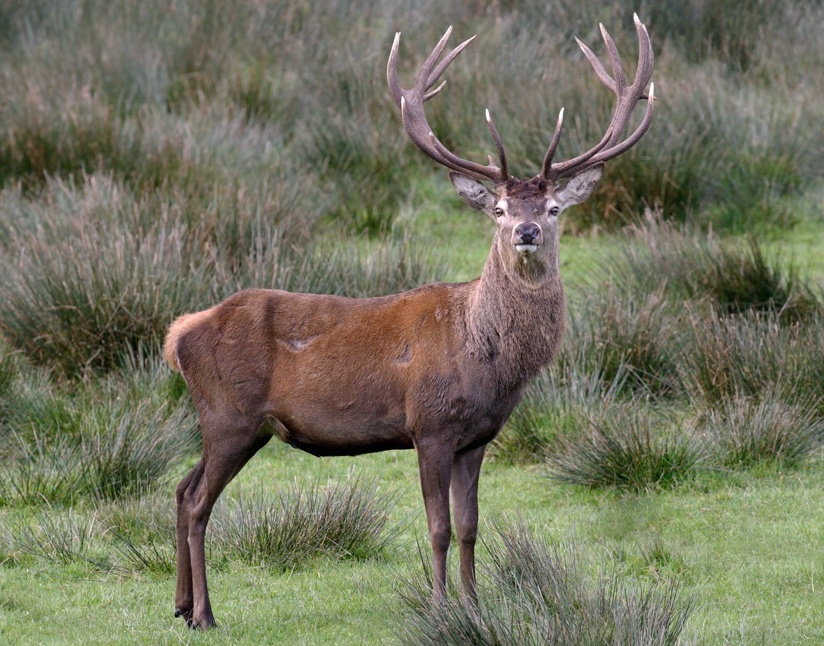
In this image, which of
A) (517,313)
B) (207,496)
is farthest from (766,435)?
(207,496)

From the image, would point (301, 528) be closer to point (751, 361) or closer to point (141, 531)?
point (141, 531)

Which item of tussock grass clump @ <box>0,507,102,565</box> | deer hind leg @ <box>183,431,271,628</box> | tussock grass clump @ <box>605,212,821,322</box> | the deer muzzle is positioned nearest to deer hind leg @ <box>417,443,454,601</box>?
deer hind leg @ <box>183,431,271,628</box>

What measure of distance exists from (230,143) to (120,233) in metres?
3.71

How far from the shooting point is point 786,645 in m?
5.21

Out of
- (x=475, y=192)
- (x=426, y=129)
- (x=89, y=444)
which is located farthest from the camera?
(x=89, y=444)

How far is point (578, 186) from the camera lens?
6.09 metres

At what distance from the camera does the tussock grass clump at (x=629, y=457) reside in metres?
7.36

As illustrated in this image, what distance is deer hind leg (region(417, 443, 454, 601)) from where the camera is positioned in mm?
5449

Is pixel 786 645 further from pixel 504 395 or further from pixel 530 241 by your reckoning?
pixel 530 241

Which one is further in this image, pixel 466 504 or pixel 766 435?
pixel 766 435

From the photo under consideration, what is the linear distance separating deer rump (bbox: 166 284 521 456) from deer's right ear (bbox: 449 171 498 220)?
1.61ft

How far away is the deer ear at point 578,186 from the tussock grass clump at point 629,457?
181 centimetres

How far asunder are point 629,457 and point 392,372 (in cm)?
225

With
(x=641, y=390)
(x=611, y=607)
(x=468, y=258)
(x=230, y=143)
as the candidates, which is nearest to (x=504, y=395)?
(x=611, y=607)
